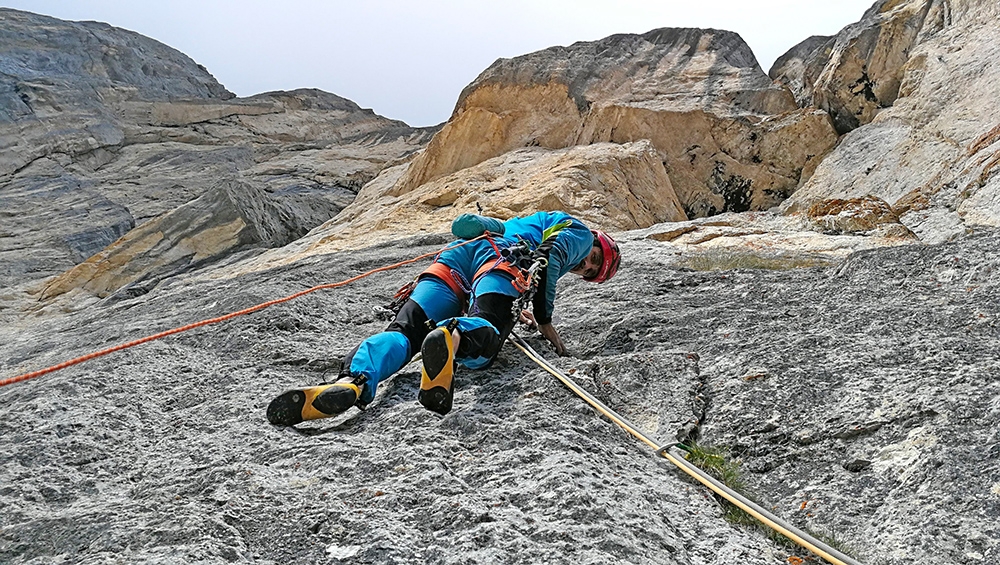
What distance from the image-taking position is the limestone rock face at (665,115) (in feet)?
40.1

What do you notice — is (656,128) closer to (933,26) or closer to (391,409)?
(933,26)

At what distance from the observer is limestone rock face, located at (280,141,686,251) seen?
1016 cm

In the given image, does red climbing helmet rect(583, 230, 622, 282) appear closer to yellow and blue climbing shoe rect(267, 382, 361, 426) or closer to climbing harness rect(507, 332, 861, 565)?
climbing harness rect(507, 332, 861, 565)

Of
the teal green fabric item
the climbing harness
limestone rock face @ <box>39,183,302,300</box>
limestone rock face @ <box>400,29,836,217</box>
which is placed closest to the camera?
the climbing harness

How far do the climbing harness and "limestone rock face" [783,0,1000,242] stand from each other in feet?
16.3

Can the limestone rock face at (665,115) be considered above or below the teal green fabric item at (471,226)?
above

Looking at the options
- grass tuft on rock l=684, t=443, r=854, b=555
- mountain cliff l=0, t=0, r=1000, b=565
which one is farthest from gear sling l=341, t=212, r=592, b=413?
grass tuft on rock l=684, t=443, r=854, b=555

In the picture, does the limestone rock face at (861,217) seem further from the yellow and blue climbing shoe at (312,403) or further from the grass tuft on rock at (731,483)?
the yellow and blue climbing shoe at (312,403)

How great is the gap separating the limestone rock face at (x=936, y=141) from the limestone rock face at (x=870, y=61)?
4.9 inches

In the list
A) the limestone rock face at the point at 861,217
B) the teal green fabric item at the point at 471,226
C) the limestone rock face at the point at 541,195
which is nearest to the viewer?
the teal green fabric item at the point at 471,226

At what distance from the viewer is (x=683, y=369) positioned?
3424 millimetres

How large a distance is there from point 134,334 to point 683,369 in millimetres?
3937

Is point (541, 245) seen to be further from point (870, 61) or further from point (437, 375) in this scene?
point (870, 61)

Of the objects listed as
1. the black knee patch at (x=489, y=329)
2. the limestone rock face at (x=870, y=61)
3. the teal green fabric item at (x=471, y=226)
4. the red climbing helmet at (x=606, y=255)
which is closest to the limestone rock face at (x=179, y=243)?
the teal green fabric item at (x=471, y=226)
